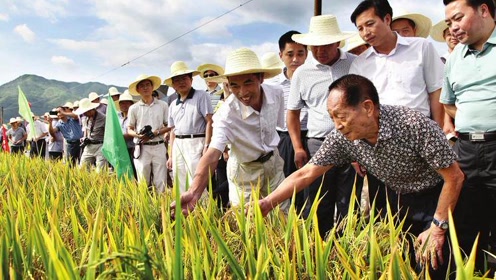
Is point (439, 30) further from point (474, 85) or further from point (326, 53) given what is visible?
point (474, 85)

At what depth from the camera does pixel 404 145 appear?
171cm

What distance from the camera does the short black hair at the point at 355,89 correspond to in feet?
5.21

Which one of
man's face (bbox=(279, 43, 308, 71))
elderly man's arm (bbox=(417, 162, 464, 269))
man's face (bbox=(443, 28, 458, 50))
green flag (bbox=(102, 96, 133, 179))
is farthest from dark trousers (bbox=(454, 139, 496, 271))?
green flag (bbox=(102, 96, 133, 179))

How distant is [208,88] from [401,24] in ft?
7.36

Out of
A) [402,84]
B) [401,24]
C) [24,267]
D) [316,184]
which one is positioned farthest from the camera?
[401,24]

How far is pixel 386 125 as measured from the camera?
1.70 meters

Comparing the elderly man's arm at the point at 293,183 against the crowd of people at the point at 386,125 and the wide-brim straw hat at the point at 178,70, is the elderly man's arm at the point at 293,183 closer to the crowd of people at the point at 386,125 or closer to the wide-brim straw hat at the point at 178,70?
the crowd of people at the point at 386,125

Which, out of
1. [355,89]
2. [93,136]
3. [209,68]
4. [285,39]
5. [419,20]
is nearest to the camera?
[355,89]

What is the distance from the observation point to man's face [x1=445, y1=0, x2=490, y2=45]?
1938 millimetres

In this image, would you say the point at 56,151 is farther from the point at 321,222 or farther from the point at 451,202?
the point at 451,202

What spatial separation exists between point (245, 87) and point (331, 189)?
0.84 metres

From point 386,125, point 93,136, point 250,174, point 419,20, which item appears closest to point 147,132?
point 93,136

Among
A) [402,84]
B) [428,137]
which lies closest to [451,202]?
[428,137]

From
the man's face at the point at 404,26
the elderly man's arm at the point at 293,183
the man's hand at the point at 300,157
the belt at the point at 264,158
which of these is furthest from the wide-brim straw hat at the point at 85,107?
the elderly man's arm at the point at 293,183
